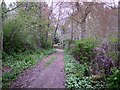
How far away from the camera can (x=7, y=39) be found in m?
5.10

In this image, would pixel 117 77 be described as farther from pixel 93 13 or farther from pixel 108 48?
pixel 93 13

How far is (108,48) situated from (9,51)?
303 centimetres

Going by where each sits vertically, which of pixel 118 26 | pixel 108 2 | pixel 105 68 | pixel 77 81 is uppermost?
pixel 108 2

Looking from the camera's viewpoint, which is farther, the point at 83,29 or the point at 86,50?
the point at 83,29

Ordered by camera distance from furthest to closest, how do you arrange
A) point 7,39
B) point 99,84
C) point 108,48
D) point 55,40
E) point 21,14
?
point 55,40 → point 7,39 → point 21,14 → point 108,48 → point 99,84

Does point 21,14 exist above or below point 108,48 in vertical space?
above

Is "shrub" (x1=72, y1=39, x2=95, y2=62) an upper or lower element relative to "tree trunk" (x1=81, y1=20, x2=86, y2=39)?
lower

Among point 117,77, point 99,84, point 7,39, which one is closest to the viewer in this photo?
point 117,77

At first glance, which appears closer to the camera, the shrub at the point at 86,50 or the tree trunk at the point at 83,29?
the shrub at the point at 86,50

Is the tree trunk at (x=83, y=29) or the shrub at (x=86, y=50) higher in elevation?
the tree trunk at (x=83, y=29)

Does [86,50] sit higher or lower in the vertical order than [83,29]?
A: lower

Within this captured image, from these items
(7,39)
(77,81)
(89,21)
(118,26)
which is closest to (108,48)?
(118,26)

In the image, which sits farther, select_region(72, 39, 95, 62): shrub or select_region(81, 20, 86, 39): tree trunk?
select_region(81, 20, 86, 39): tree trunk

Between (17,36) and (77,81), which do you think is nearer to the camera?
(77,81)
